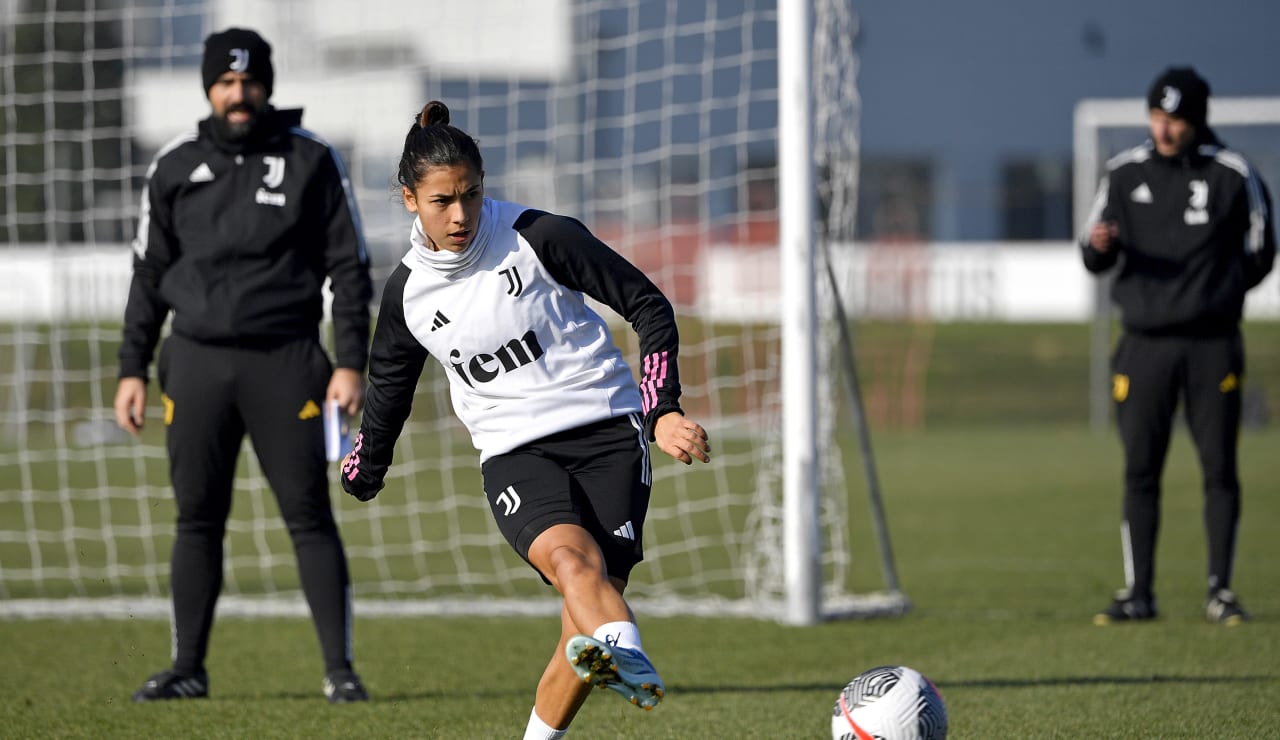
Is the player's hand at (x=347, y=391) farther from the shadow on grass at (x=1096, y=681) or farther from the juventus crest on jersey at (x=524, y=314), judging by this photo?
the shadow on grass at (x=1096, y=681)

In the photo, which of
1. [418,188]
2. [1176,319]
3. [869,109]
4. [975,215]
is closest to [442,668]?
[418,188]

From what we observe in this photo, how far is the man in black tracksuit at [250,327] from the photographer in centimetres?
546

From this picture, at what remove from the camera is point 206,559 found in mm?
5586

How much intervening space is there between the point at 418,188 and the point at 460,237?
158 millimetres

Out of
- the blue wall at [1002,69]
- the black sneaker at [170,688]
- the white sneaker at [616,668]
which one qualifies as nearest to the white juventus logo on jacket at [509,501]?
the white sneaker at [616,668]

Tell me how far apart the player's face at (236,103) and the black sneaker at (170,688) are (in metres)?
1.87

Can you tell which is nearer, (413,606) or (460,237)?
(460,237)

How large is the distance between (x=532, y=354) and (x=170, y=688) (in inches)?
89.6

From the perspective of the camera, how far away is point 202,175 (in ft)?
18.3

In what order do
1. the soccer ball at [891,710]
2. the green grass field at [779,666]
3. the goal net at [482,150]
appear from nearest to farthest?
the soccer ball at [891,710] < the green grass field at [779,666] < the goal net at [482,150]

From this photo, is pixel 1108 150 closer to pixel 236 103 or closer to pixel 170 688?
pixel 236 103

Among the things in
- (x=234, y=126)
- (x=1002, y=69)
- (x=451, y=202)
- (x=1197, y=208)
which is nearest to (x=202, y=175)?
(x=234, y=126)

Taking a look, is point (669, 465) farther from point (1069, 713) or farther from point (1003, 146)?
point (1003, 146)

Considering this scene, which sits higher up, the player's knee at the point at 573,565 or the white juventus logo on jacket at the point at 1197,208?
the white juventus logo on jacket at the point at 1197,208
